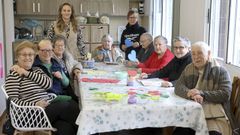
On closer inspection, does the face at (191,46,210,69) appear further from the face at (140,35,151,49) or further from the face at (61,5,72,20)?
the face at (61,5,72,20)

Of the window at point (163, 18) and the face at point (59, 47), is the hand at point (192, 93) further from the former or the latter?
the window at point (163, 18)

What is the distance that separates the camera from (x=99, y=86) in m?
2.74

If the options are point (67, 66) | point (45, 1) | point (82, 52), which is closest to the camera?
point (67, 66)

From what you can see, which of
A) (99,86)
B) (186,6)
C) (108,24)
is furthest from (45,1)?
(99,86)

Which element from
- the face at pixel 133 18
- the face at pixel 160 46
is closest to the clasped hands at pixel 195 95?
the face at pixel 160 46

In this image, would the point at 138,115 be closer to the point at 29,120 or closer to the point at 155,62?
the point at 29,120

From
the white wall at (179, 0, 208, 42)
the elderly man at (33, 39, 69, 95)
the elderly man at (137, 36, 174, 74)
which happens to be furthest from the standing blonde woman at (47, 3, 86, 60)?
the white wall at (179, 0, 208, 42)

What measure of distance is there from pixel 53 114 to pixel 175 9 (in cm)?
242

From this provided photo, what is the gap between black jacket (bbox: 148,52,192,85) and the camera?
3.05 meters

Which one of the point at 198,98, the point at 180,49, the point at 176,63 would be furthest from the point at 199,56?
the point at 176,63

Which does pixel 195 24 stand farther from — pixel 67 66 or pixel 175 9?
pixel 67 66

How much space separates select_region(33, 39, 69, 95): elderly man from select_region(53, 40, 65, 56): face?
0.15 m

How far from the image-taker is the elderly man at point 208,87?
2.33 metres

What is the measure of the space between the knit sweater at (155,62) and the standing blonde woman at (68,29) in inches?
31.5
